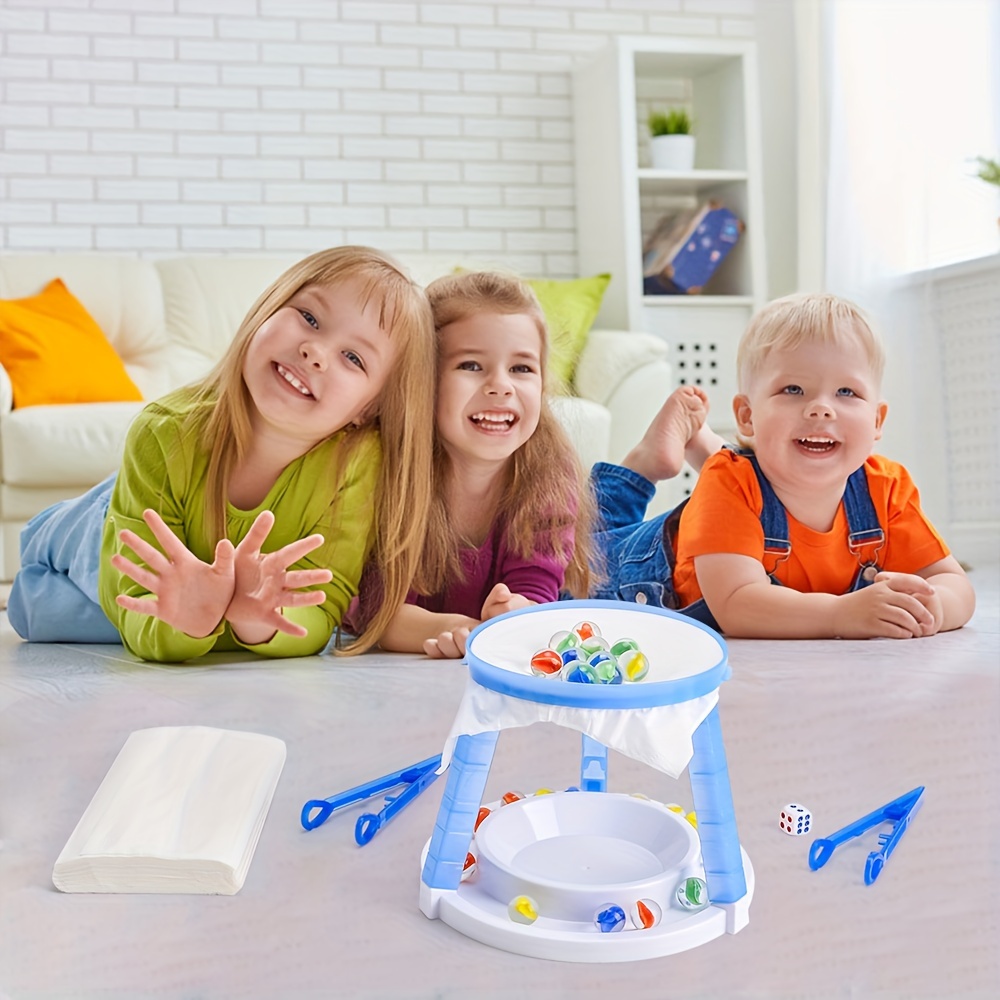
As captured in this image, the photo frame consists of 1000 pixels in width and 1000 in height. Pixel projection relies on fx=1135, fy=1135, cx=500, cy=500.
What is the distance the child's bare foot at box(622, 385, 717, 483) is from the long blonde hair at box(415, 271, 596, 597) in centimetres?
23

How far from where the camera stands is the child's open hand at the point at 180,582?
1119 millimetres

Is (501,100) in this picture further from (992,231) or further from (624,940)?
(624,940)

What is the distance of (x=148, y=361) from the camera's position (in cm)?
307

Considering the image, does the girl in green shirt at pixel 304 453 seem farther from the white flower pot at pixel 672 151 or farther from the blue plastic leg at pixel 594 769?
the white flower pot at pixel 672 151

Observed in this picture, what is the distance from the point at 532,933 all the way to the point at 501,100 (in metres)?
3.34

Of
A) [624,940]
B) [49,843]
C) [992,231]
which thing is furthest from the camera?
[992,231]

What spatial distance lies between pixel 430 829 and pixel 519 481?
0.63 m

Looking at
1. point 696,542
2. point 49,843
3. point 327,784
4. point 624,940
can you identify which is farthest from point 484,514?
point 624,940

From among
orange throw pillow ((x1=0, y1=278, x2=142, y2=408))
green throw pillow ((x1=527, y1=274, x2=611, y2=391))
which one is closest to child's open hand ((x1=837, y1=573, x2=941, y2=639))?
green throw pillow ((x1=527, y1=274, x2=611, y2=391))

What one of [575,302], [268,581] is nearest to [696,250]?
[575,302]

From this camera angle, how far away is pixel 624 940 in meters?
0.71

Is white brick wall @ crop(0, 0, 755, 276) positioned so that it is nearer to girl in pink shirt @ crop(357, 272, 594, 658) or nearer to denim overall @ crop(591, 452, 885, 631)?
denim overall @ crop(591, 452, 885, 631)

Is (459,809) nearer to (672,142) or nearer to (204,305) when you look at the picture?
(204,305)

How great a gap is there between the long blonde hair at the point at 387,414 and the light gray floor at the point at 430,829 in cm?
14
